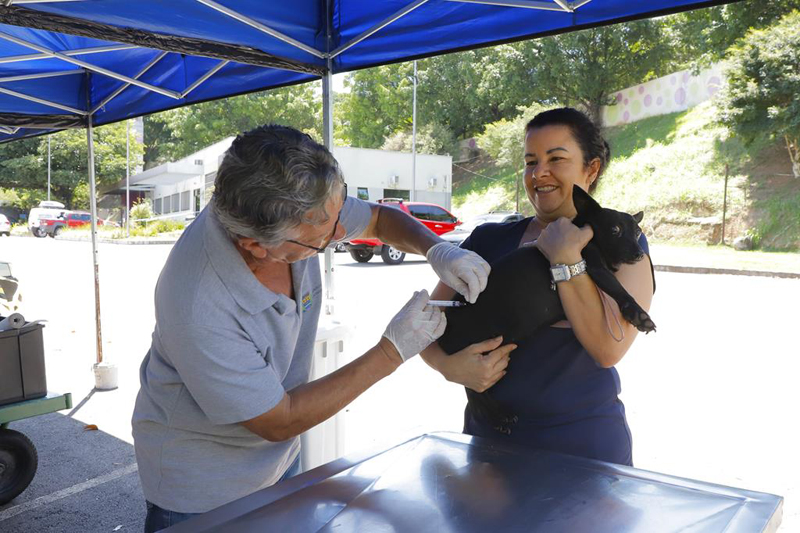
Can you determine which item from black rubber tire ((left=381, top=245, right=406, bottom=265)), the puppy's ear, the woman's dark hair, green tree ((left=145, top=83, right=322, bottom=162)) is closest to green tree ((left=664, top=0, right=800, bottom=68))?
black rubber tire ((left=381, top=245, right=406, bottom=265))

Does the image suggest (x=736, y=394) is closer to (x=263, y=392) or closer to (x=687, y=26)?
(x=263, y=392)

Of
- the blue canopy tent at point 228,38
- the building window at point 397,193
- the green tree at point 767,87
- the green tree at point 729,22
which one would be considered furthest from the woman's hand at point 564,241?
the building window at point 397,193

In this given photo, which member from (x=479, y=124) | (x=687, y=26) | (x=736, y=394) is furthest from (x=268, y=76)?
(x=479, y=124)

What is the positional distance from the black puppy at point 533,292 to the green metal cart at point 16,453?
2.83m

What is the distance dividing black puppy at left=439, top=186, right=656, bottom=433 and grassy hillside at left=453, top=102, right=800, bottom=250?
58.5 ft

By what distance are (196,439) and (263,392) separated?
0.30 m

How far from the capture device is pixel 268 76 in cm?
385

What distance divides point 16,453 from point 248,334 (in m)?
2.80

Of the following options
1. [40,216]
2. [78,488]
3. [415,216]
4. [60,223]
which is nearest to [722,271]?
[415,216]

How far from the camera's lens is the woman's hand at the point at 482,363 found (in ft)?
5.24

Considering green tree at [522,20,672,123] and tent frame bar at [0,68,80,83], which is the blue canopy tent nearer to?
tent frame bar at [0,68,80,83]

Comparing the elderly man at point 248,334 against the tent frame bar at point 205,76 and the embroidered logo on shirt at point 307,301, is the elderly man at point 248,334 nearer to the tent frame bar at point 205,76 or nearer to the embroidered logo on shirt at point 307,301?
the embroidered logo on shirt at point 307,301

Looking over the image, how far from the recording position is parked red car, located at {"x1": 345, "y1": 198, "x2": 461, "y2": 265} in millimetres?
14783

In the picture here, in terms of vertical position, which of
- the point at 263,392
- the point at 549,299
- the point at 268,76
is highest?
the point at 268,76
